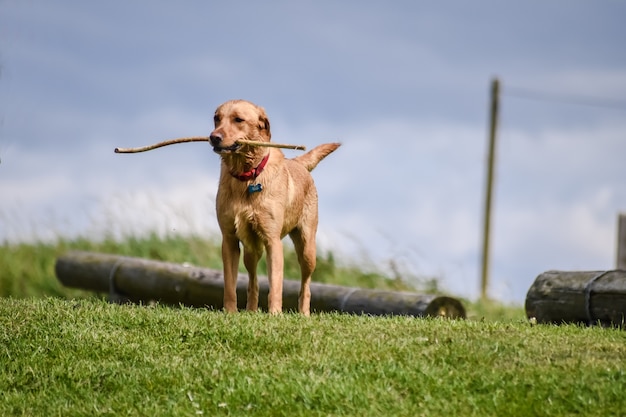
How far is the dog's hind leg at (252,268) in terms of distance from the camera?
28.8 ft

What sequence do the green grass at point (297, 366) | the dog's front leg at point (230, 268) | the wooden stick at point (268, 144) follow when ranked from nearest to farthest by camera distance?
1. the green grass at point (297, 366)
2. the wooden stick at point (268, 144)
3. the dog's front leg at point (230, 268)

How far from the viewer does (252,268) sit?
29.6 ft

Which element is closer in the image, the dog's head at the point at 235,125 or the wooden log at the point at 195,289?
the dog's head at the point at 235,125

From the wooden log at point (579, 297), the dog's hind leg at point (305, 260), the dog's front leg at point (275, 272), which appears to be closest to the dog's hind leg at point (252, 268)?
the dog's front leg at point (275, 272)

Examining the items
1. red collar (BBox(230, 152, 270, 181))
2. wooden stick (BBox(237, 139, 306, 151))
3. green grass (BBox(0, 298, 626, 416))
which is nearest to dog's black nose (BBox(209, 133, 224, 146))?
wooden stick (BBox(237, 139, 306, 151))

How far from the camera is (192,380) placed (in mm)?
6691

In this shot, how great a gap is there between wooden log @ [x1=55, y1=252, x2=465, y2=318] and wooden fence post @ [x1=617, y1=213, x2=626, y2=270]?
5295 mm

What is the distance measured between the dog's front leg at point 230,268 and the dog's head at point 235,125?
0.94 metres

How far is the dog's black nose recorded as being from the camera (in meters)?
8.01

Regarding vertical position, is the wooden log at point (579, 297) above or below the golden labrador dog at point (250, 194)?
below

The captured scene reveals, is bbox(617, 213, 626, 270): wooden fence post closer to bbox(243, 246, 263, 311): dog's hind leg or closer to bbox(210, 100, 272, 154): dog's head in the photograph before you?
bbox(243, 246, 263, 311): dog's hind leg

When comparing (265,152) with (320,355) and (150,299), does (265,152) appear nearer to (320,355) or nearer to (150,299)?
(320,355)

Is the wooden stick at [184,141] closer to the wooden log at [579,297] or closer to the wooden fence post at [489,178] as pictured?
the wooden log at [579,297]

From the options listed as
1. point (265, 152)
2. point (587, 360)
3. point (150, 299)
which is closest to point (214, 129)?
point (265, 152)
